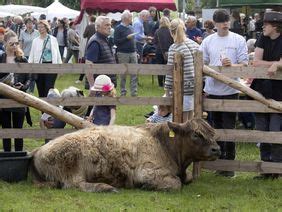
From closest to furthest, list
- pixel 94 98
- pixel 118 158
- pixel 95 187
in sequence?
pixel 95 187 < pixel 118 158 < pixel 94 98

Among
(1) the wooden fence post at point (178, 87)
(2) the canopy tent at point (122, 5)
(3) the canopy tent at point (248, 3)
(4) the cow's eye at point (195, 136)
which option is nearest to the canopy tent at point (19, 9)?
(2) the canopy tent at point (122, 5)

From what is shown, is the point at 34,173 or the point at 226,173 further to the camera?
the point at 226,173

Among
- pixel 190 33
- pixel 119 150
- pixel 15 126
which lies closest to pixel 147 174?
pixel 119 150

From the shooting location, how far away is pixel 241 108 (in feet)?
27.4

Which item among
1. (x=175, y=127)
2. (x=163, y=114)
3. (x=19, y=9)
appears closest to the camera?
(x=175, y=127)

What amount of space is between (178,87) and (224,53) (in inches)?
36.4

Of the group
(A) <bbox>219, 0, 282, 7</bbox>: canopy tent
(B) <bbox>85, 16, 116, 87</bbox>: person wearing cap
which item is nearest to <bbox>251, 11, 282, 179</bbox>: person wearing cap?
(B) <bbox>85, 16, 116, 87</bbox>: person wearing cap

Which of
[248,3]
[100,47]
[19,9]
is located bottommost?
[19,9]

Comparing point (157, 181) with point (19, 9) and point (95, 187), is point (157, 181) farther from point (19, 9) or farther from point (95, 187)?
point (19, 9)

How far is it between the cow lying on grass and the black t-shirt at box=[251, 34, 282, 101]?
39.4 inches

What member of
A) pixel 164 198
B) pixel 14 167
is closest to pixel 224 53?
pixel 164 198

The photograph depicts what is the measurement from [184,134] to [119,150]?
836mm

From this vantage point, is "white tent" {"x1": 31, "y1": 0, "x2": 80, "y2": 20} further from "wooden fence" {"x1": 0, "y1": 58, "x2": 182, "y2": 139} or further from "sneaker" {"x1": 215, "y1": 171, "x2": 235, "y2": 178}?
"sneaker" {"x1": 215, "y1": 171, "x2": 235, "y2": 178}

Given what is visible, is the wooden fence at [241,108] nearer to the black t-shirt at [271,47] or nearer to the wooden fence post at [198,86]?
the wooden fence post at [198,86]
